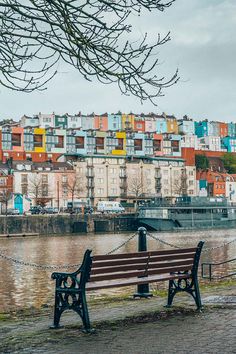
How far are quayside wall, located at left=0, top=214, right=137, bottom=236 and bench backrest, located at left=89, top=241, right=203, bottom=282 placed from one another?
6875cm

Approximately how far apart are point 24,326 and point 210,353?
11.1 feet

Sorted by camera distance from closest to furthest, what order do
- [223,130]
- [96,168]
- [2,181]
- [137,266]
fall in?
[137,266], [2,181], [96,168], [223,130]

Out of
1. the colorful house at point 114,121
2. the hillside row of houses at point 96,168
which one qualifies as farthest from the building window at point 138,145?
the colorful house at point 114,121

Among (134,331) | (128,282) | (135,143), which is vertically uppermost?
(135,143)

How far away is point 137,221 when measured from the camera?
300ft

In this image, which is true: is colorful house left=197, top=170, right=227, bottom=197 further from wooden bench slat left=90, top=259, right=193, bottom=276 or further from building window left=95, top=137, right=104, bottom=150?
wooden bench slat left=90, top=259, right=193, bottom=276

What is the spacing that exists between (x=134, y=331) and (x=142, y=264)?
1.55 metres

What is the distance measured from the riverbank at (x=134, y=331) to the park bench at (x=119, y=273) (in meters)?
0.33

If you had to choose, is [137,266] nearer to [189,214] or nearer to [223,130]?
[189,214]

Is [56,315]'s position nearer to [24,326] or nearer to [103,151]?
[24,326]

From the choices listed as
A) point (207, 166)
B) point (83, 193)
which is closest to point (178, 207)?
point (83, 193)

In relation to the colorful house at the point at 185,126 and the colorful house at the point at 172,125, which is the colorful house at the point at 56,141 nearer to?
the colorful house at the point at 172,125

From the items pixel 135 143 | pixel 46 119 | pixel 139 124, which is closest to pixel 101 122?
pixel 139 124

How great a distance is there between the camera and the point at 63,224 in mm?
87000
